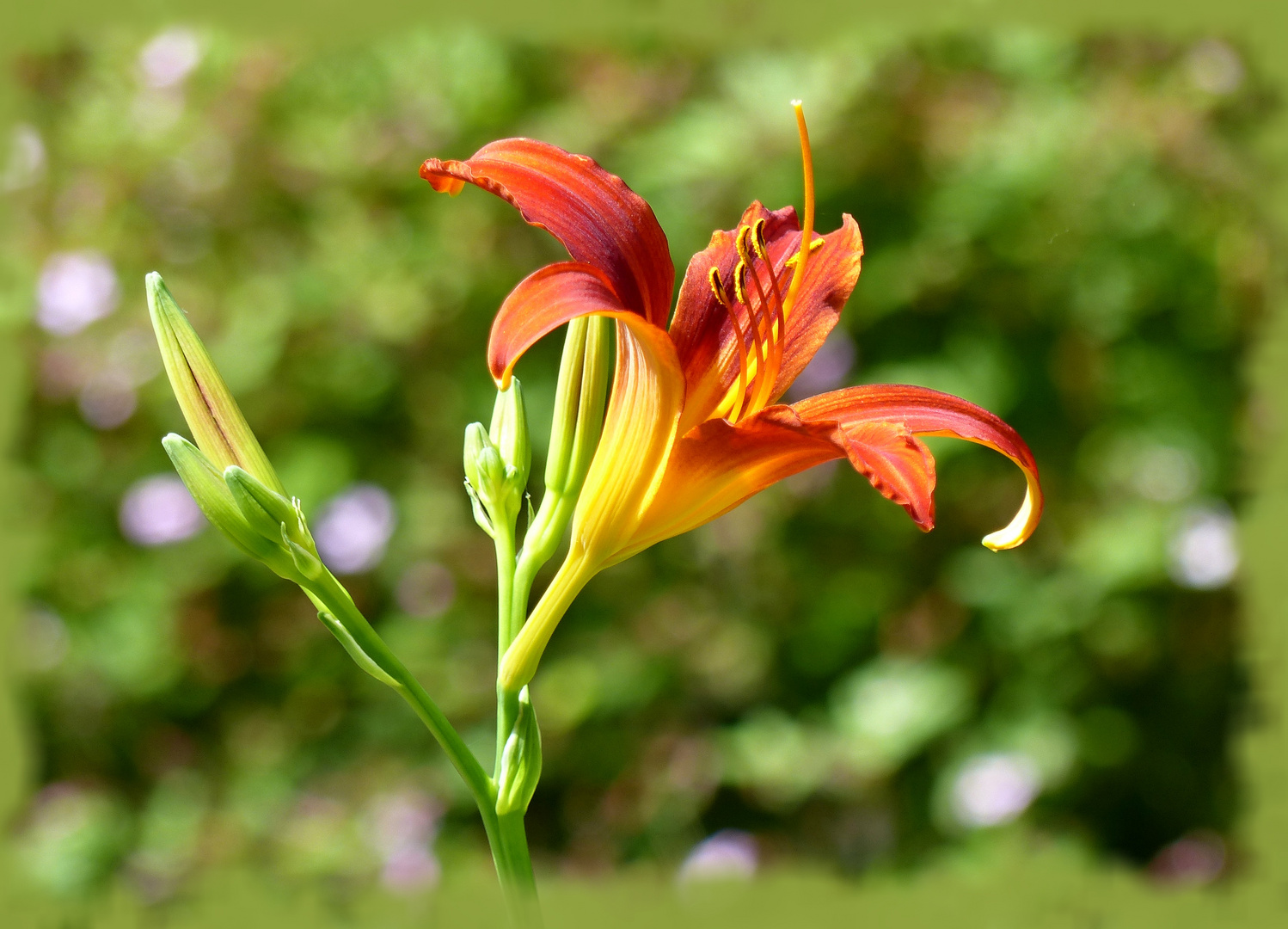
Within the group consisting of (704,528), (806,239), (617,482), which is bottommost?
(704,528)

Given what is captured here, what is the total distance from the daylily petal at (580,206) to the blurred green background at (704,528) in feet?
5.14

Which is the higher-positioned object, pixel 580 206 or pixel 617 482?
pixel 580 206

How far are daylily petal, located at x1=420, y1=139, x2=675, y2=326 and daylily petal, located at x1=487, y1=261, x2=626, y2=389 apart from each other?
0.03 meters

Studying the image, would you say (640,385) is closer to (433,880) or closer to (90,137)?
(433,880)

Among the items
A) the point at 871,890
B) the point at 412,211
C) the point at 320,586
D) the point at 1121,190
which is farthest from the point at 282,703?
the point at 1121,190

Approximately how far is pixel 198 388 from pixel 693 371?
0.31 meters

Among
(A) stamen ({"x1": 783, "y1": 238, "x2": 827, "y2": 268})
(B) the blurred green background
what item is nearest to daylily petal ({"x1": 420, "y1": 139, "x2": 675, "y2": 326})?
(A) stamen ({"x1": 783, "y1": 238, "x2": 827, "y2": 268})

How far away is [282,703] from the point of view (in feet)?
7.47

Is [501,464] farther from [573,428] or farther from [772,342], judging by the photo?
[772,342]

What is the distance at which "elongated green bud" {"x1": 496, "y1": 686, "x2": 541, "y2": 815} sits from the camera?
60cm

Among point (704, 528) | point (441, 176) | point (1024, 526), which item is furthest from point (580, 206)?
point (704, 528)

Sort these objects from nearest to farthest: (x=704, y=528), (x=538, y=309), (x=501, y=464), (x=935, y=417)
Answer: (x=538, y=309), (x=935, y=417), (x=501, y=464), (x=704, y=528)

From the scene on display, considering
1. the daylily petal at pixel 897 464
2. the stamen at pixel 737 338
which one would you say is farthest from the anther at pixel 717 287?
the daylily petal at pixel 897 464

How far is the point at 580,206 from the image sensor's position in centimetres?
60
